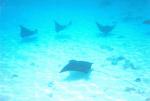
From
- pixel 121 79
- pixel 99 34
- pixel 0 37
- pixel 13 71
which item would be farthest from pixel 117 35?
pixel 0 37

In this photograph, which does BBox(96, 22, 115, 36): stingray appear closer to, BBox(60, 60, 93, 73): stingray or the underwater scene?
the underwater scene

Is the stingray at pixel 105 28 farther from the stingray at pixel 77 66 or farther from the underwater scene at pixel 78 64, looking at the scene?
the stingray at pixel 77 66

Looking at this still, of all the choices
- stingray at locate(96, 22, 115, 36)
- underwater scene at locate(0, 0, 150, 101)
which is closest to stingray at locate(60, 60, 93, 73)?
underwater scene at locate(0, 0, 150, 101)

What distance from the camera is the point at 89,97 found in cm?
662

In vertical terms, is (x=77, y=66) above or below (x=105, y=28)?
below

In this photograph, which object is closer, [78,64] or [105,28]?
[78,64]

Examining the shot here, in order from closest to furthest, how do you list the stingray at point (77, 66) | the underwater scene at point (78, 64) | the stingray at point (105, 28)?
the underwater scene at point (78, 64) → the stingray at point (77, 66) → the stingray at point (105, 28)

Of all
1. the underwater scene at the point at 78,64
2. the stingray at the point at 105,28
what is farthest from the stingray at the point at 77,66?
the stingray at the point at 105,28

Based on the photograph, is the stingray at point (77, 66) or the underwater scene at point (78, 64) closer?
the underwater scene at point (78, 64)

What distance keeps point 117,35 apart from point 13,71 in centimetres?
604

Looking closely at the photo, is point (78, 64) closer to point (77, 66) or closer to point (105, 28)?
point (77, 66)

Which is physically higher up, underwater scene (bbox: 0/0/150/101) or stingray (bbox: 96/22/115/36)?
stingray (bbox: 96/22/115/36)

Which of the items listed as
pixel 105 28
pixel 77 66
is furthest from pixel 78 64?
pixel 105 28

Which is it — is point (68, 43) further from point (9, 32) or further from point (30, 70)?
point (9, 32)
